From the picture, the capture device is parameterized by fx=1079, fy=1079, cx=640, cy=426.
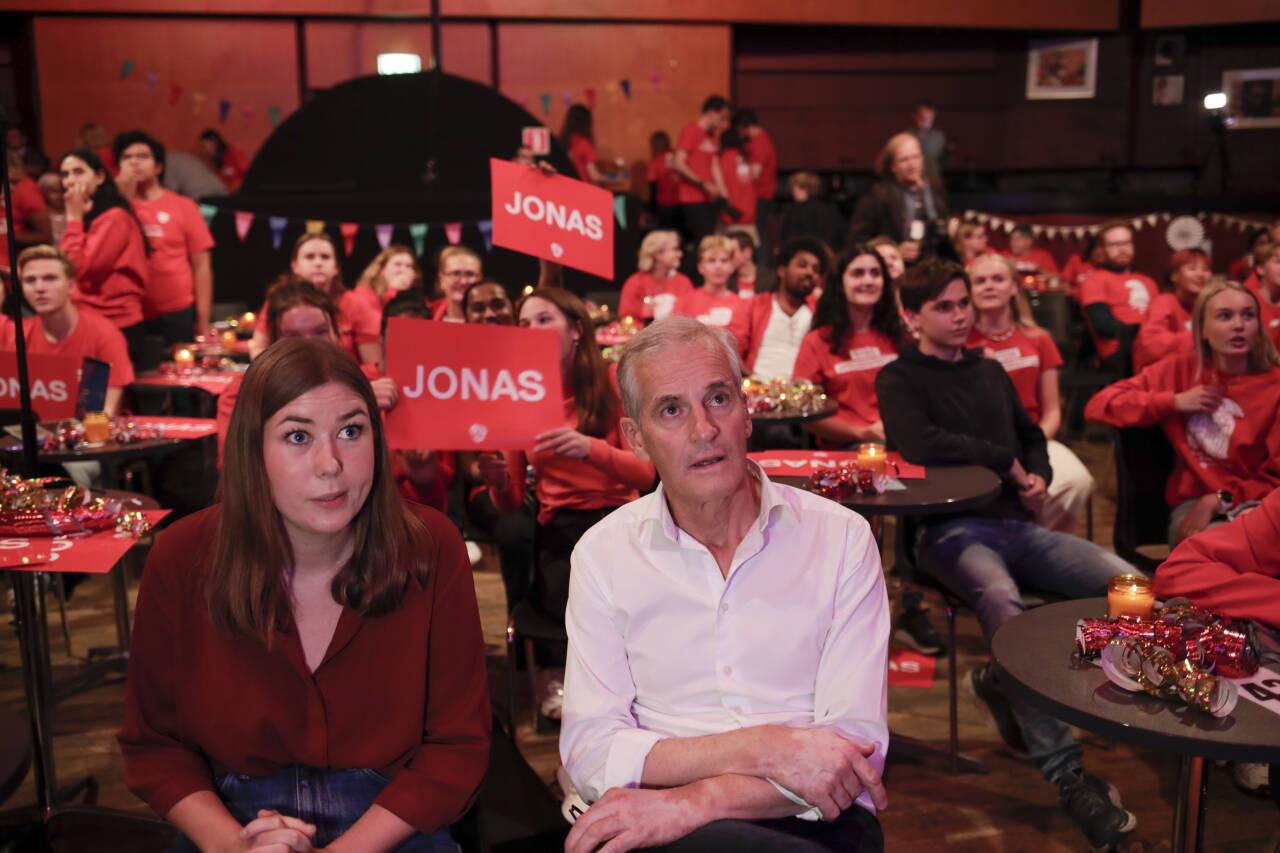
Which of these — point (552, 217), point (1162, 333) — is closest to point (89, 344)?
point (552, 217)

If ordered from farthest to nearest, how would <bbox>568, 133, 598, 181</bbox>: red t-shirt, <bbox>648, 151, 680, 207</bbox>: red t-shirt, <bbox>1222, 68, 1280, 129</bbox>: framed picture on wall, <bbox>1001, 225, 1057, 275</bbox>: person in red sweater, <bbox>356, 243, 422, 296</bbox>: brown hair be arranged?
<bbox>1222, 68, 1280, 129</bbox>: framed picture on wall
<bbox>568, 133, 598, 181</bbox>: red t-shirt
<bbox>648, 151, 680, 207</bbox>: red t-shirt
<bbox>1001, 225, 1057, 275</bbox>: person in red sweater
<bbox>356, 243, 422, 296</bbox>: brown hair

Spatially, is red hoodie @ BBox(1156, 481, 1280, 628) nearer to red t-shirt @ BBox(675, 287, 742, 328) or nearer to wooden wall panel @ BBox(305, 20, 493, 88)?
red t-shirt @ BBox(675, 287, 742, 328)

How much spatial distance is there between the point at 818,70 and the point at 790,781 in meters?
13.1

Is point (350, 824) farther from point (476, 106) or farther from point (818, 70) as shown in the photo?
point (818, 70)

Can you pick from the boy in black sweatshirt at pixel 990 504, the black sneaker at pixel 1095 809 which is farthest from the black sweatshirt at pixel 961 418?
the black sneaker at pixel 1095 809

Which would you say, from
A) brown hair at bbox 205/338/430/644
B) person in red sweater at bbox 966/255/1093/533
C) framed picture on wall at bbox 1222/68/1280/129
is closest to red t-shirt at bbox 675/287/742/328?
person in red sweater at bbox 966/255/1093/533

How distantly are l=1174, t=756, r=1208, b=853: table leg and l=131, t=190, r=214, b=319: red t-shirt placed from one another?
574 cm

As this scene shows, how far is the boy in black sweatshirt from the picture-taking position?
2.62 metres

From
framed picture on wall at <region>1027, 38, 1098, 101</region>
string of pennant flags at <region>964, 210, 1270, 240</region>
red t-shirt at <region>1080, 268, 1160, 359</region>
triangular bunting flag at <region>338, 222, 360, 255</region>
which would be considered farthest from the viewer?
framed picture on wall at <region>1027, 38, 1098, 101</region>

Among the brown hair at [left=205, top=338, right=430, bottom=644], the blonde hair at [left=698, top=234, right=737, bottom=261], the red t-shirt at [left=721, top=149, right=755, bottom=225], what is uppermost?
the red t-shirt at [left=721, top=149, right=755, bottom=225]

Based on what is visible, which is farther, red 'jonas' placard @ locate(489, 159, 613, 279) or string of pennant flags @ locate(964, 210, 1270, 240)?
string of pennant flags @ locate(964, 210, 1270, 240)

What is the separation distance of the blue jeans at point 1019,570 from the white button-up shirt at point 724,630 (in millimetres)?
1120

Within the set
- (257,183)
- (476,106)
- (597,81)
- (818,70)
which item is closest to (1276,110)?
(818,70)

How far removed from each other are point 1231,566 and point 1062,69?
43.5 ft
